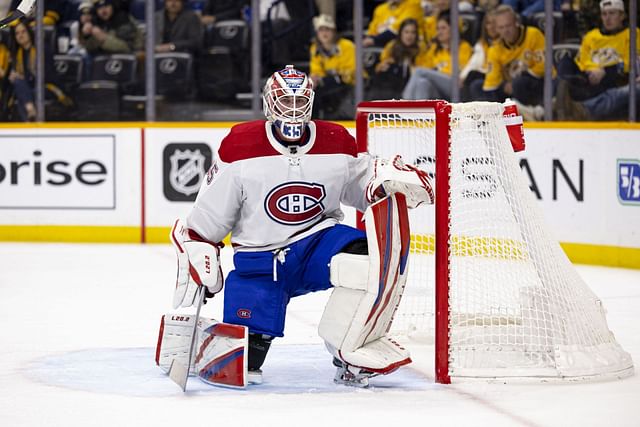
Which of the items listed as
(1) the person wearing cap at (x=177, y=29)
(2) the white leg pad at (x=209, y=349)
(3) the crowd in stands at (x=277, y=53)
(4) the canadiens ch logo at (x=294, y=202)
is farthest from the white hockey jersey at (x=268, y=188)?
(1) the person wearing cap at (x=177, y=29)

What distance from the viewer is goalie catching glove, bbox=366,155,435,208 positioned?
12.4 ft

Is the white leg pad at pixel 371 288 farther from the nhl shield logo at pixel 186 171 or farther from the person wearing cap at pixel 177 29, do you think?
the person wearing cap at pixel 177 29

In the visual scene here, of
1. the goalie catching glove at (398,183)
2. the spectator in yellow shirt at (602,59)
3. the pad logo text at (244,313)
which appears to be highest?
the spectator in yellow shirt at (602,59)

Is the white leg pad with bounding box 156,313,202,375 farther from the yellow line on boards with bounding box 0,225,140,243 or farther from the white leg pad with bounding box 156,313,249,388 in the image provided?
the yellow line on boards with bounding box 0,225,140,243

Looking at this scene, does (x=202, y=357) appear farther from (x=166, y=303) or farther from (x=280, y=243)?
(x=166, y=303)

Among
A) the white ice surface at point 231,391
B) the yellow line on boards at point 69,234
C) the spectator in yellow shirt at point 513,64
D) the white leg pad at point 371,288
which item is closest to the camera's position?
the white ice surface at point 231,391

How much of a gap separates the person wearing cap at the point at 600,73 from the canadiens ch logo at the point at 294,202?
4.11m

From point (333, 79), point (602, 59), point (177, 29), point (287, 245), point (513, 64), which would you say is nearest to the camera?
point (287, 245)

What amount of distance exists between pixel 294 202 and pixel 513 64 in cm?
447

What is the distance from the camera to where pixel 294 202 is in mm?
3924

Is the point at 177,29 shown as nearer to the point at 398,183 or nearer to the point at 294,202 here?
the point at 294,202

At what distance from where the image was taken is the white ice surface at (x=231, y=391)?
3400mm

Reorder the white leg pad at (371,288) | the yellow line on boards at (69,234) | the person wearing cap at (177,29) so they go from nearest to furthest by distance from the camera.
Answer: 1. the white leg pad at (371,288)
2. the yellow line on boards at (69,234)
3. the person wearing cap at (177,29)

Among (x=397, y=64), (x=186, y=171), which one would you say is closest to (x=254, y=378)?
(x=186, y=171)
